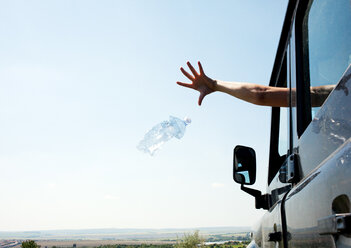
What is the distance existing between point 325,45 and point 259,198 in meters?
1.57

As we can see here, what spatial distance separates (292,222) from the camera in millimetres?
1430

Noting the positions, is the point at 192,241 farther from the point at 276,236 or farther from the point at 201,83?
the point at 276,236

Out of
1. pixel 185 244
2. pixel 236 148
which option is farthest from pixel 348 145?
pixel 185 244

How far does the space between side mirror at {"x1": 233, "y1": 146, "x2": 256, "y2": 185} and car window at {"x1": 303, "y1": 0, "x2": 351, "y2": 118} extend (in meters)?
1.25

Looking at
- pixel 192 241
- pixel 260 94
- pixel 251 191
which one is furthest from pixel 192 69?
pixel 192 241

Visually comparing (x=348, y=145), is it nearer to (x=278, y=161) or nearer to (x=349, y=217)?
(x=349, y=217)

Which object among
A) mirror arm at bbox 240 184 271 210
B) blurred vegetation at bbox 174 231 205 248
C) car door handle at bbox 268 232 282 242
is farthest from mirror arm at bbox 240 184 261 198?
blurred vegetation at bbox 174 231 205 248

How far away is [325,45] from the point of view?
148 centimetres

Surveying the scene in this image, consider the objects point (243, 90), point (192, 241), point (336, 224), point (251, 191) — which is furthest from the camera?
point (192, 241)

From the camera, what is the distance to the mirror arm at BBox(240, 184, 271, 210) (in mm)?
2691

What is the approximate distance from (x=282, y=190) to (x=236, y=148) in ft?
3.09

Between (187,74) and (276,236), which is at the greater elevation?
(187,74)

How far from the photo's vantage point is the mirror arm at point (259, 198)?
269 centimetres

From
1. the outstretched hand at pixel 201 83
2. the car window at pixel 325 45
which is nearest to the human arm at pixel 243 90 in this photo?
the outstretched hand at pixel 201 83
